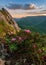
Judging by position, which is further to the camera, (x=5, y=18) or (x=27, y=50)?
(x=5, y=18)

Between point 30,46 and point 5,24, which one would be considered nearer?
point 30,46

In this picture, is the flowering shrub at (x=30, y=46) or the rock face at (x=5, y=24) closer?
the flowering shrub at (x=30, y=46)

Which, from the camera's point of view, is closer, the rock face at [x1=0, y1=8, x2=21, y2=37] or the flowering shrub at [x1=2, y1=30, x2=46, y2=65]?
the flowering shrub at [x1=2, y1=30, x2=46, y2=65]

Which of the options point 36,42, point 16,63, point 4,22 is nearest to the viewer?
point 16,63

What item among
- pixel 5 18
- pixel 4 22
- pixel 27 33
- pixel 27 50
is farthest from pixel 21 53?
pixel 5 18

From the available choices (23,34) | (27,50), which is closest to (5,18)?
(23,34)

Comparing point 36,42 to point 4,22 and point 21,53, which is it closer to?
point 21,53

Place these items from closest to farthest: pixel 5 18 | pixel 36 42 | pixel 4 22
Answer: pixel 36 42, pixel 4 22, pixel 5 18
